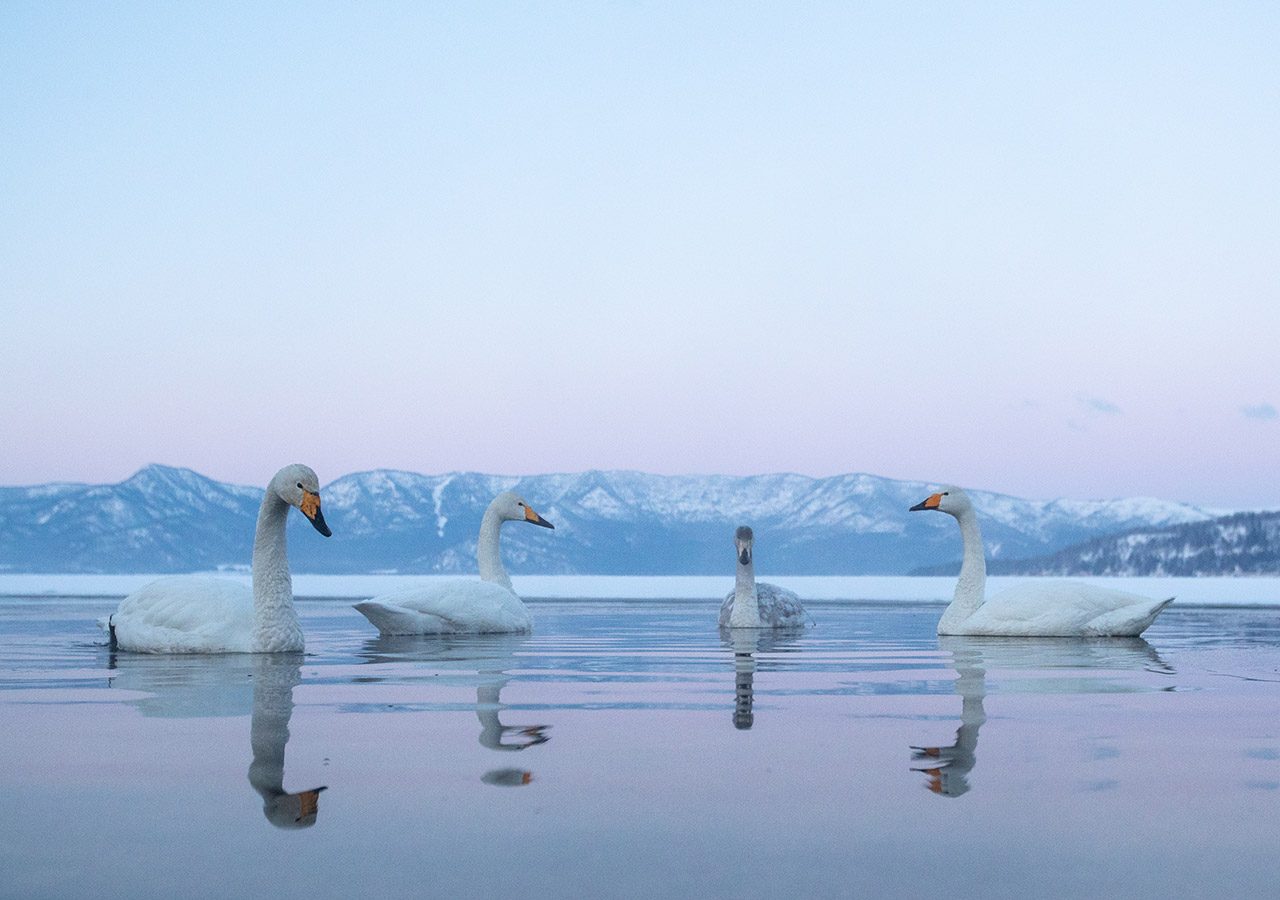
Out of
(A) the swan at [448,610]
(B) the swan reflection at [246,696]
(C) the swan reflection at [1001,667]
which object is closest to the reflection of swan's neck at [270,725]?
(B) the swan reflection at [246,696]

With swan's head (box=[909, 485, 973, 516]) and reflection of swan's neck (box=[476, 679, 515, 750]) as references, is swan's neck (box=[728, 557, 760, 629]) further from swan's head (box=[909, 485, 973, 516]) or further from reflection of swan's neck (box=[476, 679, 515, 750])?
reflection of swan's neck (box=[476, 679, 515, 750])

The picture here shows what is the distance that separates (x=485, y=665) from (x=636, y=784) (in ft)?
24.4

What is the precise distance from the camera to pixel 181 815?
17.1ft

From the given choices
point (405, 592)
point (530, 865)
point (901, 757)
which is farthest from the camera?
point (405, 592)

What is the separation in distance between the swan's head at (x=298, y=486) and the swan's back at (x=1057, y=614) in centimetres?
884

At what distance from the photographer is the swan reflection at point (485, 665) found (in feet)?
23.3

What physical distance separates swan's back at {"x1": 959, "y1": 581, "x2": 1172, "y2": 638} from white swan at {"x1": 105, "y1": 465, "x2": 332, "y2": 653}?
29.1 feet

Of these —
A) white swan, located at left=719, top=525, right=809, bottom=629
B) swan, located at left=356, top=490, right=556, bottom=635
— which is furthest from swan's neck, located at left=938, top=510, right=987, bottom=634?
swan, located at left=356, top=490, right=556, bottom=635

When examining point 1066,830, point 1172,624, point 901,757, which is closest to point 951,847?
point 1066,830

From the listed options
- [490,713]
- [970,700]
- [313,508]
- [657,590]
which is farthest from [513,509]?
[657,590]

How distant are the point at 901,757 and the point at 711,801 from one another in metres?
1.46

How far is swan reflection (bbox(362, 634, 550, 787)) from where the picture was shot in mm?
7102

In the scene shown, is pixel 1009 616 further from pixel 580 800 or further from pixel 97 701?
pixel 580 800

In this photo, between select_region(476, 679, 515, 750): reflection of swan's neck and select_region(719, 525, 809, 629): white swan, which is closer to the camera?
select_region(476, 679, 515, 750): reflection of swan's neck
